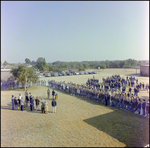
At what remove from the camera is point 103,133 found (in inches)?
280

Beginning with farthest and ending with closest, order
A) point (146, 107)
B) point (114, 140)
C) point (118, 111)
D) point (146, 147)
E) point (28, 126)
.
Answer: point (118, 111)
point (146, 107)
point (28, 126)
point (114, 140)
point (146, 147)

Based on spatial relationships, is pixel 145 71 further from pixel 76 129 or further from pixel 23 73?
pixel 76 129

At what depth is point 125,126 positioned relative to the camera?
26.1ft

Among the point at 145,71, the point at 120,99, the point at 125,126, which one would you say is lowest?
the point at 125,126

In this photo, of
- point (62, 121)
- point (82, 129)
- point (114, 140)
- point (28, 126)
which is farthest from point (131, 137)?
point (28, 126)

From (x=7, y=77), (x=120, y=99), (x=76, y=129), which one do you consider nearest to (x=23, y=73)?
(x=7, y=77)

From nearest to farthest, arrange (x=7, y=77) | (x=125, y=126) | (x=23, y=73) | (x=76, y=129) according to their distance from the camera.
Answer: (x=76, y=129), (x=125, y=126), (x=23, y=73), (x=7, y=77)

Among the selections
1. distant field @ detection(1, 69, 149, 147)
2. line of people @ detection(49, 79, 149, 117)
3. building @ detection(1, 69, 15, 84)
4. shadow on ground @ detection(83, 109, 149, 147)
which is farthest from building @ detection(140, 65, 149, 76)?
building @ detection(1, 69, 15, 84)

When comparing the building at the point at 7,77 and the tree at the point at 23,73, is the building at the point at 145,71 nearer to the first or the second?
the tree at the point at 23,73

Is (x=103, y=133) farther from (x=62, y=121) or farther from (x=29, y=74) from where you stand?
(x=29, y=74)

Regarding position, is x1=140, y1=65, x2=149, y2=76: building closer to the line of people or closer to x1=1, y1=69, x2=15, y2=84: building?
the line of people

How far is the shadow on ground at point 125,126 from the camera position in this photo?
21.4ft

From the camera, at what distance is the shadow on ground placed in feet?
21.4

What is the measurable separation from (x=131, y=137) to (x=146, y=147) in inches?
37.6
